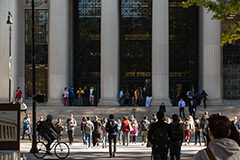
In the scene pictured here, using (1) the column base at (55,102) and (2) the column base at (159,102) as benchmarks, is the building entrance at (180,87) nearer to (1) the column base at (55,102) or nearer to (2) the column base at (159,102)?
(2) the column base at (159,102)

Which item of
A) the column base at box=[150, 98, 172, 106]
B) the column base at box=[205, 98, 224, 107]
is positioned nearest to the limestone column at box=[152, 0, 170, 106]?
the column base at box=[150, 98, 172, 106]

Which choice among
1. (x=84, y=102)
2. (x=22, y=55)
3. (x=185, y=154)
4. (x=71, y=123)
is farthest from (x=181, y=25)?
(x=185, y=154)

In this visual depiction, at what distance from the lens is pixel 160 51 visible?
38531mm

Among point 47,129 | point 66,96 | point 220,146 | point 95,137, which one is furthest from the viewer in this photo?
point 66,96

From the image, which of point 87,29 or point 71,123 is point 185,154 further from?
point 87,29

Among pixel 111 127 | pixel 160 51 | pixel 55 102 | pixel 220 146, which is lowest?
pixel 55 102

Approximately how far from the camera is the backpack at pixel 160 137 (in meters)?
11.9

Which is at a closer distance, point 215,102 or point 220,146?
point 220,146

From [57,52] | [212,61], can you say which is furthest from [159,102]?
[57,52]

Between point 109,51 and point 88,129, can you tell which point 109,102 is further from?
point 88,129

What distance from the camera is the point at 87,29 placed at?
45.6 metres

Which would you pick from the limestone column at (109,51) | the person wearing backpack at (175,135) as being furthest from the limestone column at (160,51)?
the person wearing backpack at (175,135)

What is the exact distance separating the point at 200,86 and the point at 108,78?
10169mm

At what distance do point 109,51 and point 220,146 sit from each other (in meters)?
34.6
